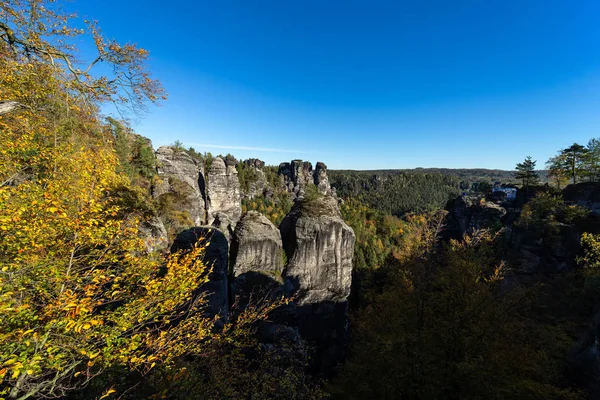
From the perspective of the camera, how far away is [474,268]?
1321 cm

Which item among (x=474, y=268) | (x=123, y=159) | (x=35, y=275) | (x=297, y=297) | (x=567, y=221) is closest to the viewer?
(x=35, y=275)

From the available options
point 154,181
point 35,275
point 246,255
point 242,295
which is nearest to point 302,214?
point 246,255

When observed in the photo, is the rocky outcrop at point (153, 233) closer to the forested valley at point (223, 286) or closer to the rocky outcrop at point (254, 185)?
the forested valley at point (223, 286)

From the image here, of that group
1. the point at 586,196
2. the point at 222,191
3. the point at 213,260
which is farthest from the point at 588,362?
the point at 222,191

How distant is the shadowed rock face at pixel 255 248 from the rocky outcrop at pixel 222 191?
3585 cm

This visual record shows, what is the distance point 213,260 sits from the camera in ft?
60.2

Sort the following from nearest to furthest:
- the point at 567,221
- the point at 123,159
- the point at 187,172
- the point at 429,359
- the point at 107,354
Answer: the point at 107,354
the point at 429,359
the point at 123,159
the point at 567,221
the point at 187,172

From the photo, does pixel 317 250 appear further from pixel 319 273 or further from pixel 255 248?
pixel 255 248

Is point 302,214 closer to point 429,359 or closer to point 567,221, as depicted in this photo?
point 429,359

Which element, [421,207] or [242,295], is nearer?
[242,295]

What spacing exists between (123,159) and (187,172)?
1404 centimetres

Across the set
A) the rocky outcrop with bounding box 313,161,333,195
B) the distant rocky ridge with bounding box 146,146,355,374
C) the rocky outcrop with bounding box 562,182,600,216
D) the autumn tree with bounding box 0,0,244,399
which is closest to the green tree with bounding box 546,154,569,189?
the rocky outcrop with bounding box 562,182,600,216

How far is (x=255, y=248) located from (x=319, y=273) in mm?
8967

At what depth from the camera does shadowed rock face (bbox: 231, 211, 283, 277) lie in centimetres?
2284
